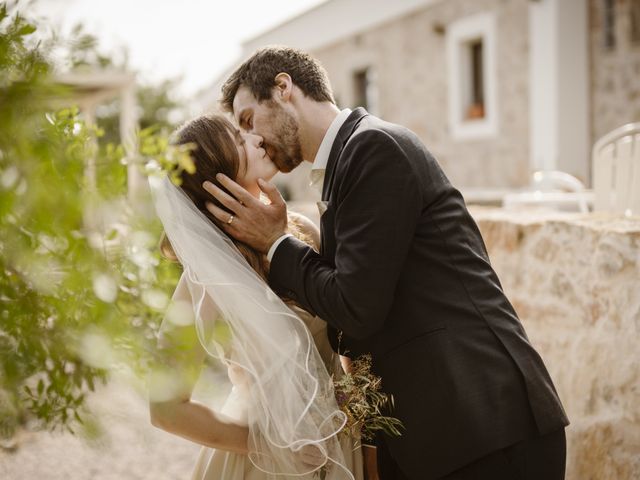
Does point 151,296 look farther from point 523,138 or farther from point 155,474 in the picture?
point 523,138

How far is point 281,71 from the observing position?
225cm

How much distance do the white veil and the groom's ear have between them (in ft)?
1.72

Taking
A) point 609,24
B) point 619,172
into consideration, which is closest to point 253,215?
point 619,172

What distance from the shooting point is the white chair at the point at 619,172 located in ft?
11.7

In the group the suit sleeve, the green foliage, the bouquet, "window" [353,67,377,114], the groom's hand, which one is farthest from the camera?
"window" [353,67,377,114]

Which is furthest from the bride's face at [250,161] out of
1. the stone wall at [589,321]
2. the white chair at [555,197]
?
the white chair at [555,197]

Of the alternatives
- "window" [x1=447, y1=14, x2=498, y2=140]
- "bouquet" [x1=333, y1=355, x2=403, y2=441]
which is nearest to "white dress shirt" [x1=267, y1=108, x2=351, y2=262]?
"bouquet" [x1=333, y1=355, x2=403, y2=441]

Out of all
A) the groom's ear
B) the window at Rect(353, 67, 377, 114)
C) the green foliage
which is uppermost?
the window at Rect(353, 67, 377, 114)

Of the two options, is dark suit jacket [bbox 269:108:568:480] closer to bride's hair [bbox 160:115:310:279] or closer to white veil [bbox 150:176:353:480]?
white veil [bbox 150:176:353:480]

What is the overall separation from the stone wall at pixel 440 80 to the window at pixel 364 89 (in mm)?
122

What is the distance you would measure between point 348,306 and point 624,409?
1.17 meters

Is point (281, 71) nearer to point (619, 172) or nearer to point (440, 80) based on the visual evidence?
point (619, 172)

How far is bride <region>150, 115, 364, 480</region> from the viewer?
1.88 metres

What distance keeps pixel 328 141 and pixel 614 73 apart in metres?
8.99
